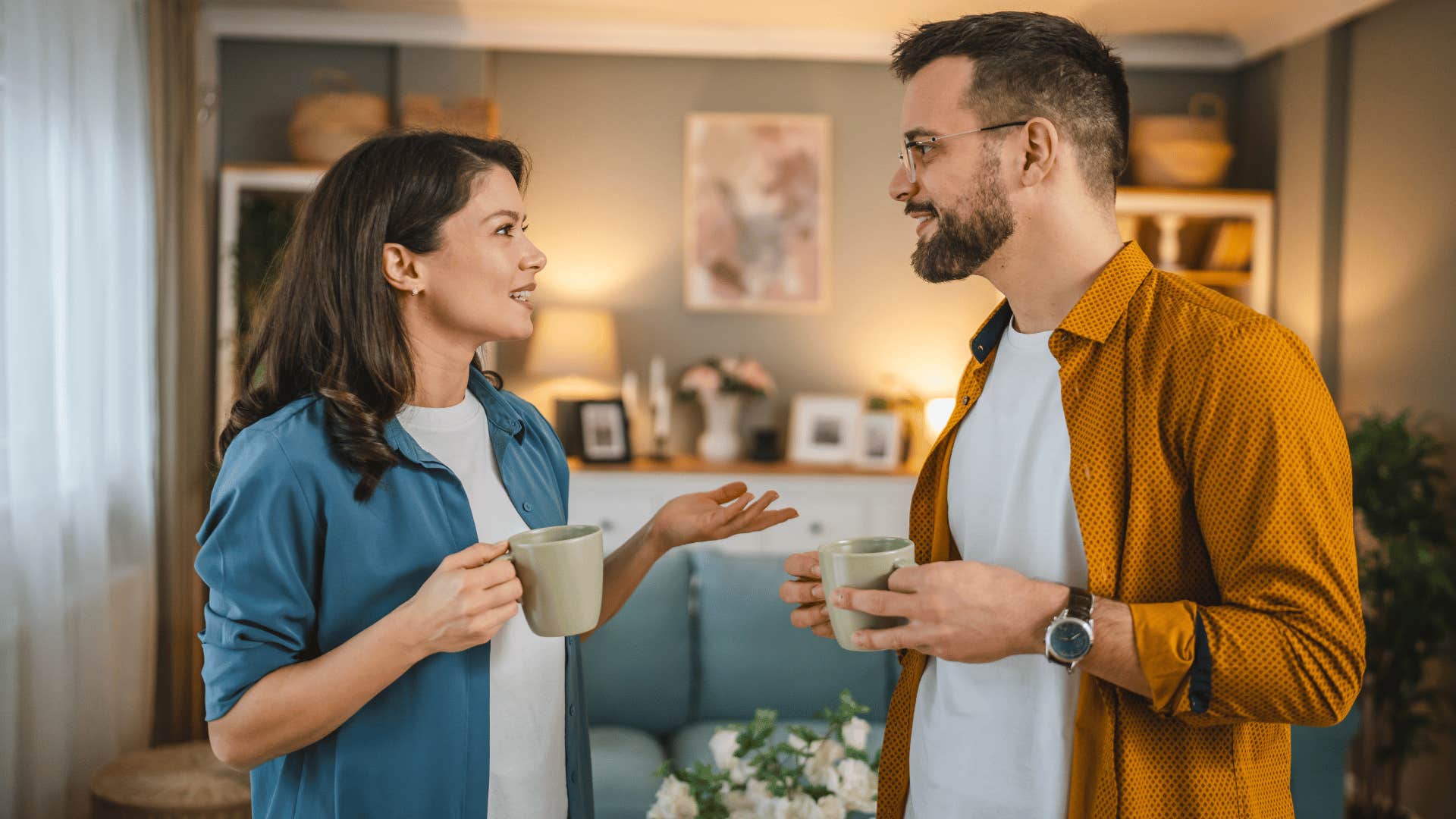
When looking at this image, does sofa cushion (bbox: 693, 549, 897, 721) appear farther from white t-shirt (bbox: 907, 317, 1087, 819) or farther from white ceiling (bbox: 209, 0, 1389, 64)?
white ceiling (bbox: 209, 0, 1389, 64)

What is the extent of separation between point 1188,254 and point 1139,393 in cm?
410

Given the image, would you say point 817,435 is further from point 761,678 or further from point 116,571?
point 116,571

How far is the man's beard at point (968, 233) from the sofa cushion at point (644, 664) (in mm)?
1767

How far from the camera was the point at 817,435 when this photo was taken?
177 inches

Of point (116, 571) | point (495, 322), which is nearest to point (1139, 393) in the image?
point (495, 322)

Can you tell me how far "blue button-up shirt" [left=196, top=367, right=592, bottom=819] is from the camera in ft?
3.20

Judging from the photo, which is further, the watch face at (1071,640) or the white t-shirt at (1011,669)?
the white t-shirt at (1011,669)

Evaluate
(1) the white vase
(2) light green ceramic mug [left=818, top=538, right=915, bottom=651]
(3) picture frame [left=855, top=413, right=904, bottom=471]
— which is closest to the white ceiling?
(1) the white vase

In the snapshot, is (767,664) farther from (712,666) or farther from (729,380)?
(729,380)

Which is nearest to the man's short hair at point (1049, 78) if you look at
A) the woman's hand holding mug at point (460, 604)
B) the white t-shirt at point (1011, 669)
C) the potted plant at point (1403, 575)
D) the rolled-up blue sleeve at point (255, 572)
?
the white t-shirt at point (1011, 669)

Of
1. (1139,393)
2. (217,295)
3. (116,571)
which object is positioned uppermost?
(217,295)

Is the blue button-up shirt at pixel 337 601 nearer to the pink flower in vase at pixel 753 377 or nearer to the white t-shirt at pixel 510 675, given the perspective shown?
the white t-shirt at pixel 510 675

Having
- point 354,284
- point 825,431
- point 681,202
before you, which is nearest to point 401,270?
point 354,284

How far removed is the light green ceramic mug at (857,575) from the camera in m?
0.95
